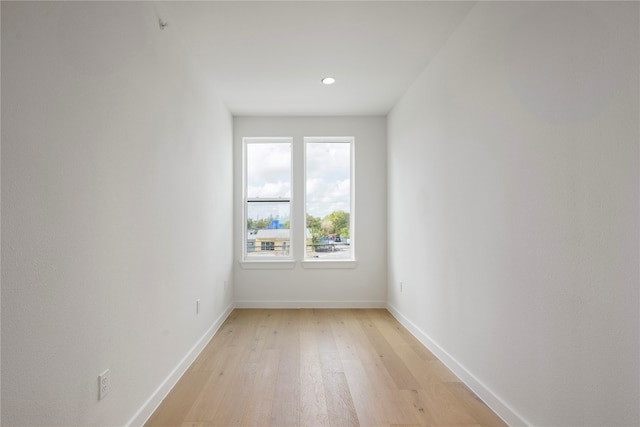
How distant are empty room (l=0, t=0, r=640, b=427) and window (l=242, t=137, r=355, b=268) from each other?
65cm

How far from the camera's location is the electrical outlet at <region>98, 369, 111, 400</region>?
1.49 metres

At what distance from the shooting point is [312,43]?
2.58m

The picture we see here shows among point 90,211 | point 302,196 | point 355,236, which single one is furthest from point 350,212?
point 90,211

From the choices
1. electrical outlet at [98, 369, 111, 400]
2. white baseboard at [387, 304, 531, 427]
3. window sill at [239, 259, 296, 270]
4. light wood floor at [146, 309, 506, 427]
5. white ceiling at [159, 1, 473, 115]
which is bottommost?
light wood floor at [146, 309, 506, 427]

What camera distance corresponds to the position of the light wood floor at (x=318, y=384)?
1.91 m

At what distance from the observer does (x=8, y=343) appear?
3.43 ft

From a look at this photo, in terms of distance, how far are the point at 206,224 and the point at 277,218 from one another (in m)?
1.50

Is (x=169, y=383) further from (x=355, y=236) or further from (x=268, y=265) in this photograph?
(x=355, y=236)

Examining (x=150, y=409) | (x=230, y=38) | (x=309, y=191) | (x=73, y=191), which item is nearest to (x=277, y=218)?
(x=309, y=191)

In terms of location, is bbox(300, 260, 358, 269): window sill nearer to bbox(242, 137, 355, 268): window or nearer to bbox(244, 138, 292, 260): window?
bbox(242, 137, 355, 268): window

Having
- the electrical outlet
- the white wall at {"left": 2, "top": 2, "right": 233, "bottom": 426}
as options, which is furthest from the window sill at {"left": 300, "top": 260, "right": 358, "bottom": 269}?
the electrical outlet

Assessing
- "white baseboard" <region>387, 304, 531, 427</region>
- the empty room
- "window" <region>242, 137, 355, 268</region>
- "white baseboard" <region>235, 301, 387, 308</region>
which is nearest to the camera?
the empty room

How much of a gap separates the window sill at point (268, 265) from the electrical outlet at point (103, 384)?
9.23 feet

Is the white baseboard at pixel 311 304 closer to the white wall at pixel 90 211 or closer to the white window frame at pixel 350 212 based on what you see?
the white window frame at pixel 350 212
